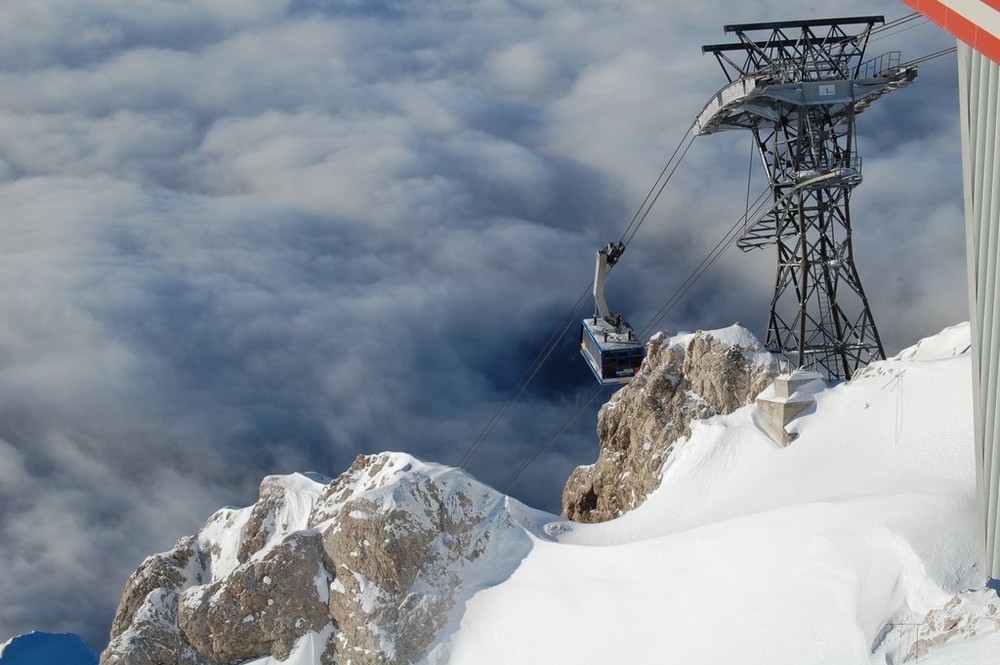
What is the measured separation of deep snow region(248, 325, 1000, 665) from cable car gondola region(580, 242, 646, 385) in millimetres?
6218

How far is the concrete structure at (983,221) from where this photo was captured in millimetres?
21812

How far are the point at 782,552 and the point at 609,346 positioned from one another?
67.6 ft

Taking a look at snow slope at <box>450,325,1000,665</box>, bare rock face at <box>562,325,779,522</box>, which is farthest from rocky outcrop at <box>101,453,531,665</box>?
bare rock face at <box>562,325,779,522</box>

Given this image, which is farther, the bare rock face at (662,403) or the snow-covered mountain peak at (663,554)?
the bare rock face at (662,403)

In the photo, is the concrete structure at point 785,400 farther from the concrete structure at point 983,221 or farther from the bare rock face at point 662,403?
the concrete structure at point 983,221

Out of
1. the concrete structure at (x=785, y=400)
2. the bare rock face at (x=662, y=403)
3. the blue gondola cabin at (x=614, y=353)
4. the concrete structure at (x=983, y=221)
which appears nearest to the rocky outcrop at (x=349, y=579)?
the bare rock face at (x=662, y=403)

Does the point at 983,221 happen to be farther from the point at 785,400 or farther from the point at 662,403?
the point at 662,403

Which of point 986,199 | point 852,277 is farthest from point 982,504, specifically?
point 852,277

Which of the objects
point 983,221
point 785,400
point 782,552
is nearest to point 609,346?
point 785,400

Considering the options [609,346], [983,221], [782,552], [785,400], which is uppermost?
[983,221]

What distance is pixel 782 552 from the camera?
3834 centimetres

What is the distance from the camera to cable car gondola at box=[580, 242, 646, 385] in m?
57.1

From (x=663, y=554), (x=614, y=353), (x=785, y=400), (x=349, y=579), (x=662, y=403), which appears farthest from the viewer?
(x=614, y=353)

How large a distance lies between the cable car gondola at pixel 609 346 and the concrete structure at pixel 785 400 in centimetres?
851
